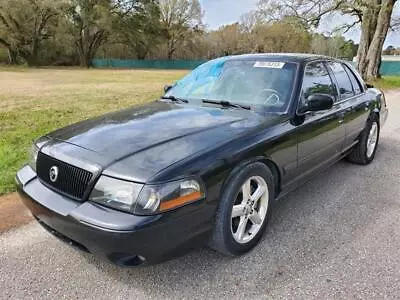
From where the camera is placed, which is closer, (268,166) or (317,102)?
(268,166)

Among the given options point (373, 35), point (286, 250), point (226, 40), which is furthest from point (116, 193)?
point (226, 40)

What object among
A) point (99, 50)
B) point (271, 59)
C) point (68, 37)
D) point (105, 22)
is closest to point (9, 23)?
point (68, 37)

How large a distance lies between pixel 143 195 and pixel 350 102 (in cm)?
318

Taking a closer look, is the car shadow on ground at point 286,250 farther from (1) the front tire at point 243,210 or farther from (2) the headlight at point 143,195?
(2) the headlight at point 143,195

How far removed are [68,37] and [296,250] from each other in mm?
54380

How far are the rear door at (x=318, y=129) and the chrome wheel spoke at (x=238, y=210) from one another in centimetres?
86

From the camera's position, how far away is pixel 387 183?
427 centimetres

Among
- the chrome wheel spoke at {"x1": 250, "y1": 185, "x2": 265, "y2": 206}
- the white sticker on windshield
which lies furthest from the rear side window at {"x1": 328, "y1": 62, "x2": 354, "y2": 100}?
the chrome wheel spoke at {"x1": 250, "y1": 185, "x2": 265, "y2": 206}

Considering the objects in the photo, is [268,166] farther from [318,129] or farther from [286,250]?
[318,129]

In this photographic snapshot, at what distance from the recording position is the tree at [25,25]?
42.9 m

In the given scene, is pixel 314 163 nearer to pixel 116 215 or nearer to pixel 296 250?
pixel 296 250

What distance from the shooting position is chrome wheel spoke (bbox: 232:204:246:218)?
2.63m

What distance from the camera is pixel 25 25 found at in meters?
46.6

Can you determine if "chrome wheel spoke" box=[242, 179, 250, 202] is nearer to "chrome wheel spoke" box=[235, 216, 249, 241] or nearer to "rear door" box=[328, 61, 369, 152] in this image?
"chrome wheel spoke" box=[235, 216, 249, 241]
